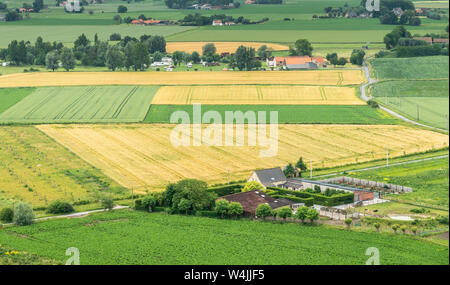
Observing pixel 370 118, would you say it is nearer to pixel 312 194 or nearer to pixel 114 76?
pixel 312 194

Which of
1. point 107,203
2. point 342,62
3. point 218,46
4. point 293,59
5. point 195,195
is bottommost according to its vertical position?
point 107,203

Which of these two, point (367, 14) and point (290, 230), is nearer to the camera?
point (290, 230)

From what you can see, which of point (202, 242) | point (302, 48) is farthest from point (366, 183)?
point (302, 48)

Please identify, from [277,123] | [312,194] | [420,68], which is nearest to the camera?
[312,194]

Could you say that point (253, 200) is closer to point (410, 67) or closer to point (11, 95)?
point (11, 95)

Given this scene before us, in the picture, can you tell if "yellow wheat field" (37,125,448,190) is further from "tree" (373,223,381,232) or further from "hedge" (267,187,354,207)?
"tree" (373,223,381,232)

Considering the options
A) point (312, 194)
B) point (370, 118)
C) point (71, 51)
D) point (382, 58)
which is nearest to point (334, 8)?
point (382, 58)
